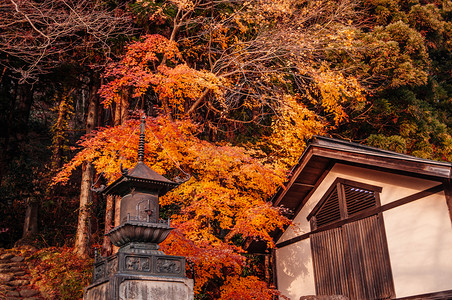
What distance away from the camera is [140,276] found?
25.3 ft

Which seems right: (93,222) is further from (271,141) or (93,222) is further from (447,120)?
(447,120)

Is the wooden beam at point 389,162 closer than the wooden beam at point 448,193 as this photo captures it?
Yes

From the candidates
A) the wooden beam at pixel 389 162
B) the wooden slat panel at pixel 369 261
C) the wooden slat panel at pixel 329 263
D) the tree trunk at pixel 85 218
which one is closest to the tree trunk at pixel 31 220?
the tree trunk at pixel 85 218

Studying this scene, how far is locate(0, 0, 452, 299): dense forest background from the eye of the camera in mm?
12766

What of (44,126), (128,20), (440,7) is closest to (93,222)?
(44,126)

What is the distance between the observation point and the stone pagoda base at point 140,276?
7512mm

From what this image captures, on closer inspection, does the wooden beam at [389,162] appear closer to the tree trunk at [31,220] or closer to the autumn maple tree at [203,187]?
the autumn maple tree at [203,187]

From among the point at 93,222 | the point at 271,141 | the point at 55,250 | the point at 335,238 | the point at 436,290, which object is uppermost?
the point at 271,141

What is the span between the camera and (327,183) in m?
12.2

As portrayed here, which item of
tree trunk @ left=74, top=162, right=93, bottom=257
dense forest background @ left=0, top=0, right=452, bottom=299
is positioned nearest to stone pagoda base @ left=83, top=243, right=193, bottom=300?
dense forest background @ left=0, top=0, right=452, bottom=299

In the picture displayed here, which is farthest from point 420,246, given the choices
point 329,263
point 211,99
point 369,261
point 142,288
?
point 211,99

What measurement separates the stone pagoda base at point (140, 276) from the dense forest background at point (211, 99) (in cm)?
269

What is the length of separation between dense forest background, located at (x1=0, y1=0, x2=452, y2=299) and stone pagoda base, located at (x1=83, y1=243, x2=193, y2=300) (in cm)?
269

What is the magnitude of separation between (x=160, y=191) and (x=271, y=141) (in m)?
8.15
